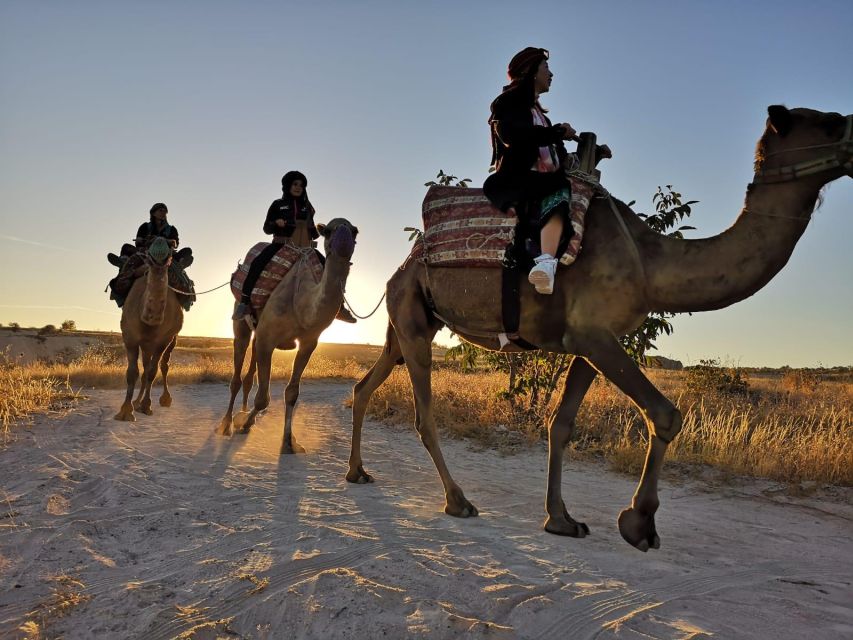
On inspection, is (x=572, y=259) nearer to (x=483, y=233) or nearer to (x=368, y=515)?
(x=483, y=233)

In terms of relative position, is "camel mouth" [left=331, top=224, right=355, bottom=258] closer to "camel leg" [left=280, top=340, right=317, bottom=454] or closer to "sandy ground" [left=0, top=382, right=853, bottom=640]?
"camel leg" [left=280, top=340, right=317, bottom=454]

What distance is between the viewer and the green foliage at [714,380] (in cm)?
1697

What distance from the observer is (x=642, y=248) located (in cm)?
430

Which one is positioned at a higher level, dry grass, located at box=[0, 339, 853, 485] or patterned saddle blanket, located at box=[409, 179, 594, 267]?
patterned saddle blanket, located at box=[409, 179, 594, 267]

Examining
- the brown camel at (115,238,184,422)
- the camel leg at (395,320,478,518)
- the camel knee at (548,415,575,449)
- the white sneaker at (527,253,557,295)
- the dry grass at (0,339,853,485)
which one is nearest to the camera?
the white sneaker at (527,253,557,295)

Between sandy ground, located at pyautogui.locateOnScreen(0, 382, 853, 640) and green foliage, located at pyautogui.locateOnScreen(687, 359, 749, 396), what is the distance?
11260 mm

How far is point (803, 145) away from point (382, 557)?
3668mm

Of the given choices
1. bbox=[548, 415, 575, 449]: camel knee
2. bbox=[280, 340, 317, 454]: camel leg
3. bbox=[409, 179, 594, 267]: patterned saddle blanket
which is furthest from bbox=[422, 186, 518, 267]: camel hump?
bbox=[280, 340, 317, 454]: camel leg

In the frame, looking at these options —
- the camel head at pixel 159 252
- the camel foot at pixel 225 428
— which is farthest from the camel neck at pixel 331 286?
the camel head at pixel 159 252

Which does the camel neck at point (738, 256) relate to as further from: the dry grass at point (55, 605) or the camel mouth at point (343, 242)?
the camel mouth at point (343, 242)

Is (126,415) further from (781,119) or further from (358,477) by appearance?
(781,119)

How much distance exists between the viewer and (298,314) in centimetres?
861

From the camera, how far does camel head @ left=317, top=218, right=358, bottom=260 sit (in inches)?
309

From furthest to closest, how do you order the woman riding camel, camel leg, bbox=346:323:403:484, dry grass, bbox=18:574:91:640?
camel leg, bbox=346:323:403:484 → the woman riding camel → dry grass, bbox=18:574:91:640
